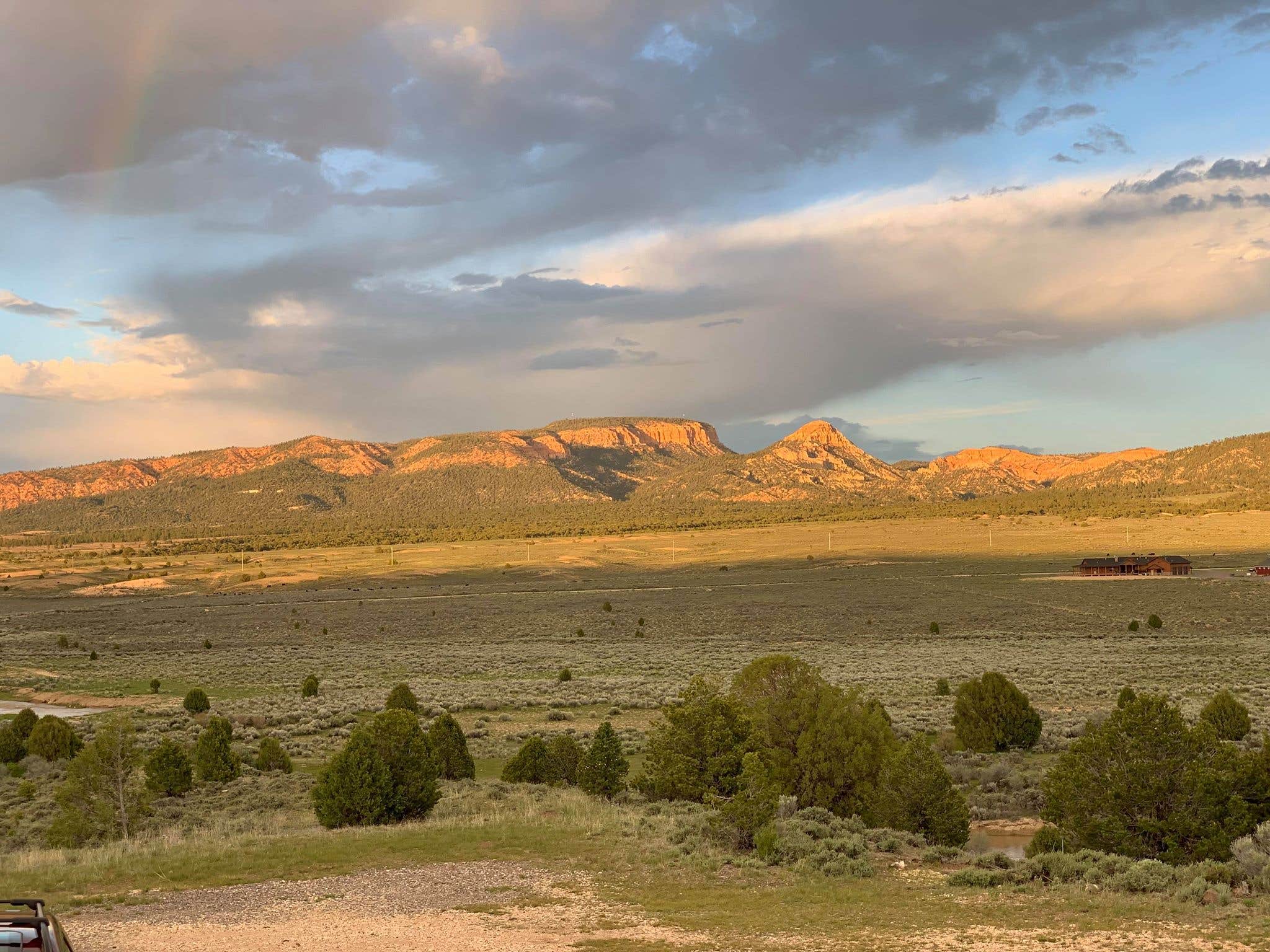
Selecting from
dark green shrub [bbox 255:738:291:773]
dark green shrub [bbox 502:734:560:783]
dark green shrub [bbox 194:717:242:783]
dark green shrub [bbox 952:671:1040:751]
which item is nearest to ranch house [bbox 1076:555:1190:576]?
dark green shrub [bbox 952:671:1040:751]

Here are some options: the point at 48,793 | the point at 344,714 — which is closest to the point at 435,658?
the point at 344,714

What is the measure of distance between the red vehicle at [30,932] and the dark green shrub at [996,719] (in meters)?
21.8

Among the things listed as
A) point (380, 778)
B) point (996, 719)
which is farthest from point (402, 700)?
point (996, 719)

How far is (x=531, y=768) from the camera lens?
21125 millimetres

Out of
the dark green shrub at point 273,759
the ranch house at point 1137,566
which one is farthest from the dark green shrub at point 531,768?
the ranch house at point 1137,566

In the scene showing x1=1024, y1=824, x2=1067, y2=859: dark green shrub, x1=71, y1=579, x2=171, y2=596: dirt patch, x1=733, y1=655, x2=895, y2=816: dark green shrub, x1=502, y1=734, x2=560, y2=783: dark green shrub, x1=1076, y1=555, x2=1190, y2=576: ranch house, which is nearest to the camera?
x1=1024, y1=824, x2=1067, y2=859: dark green shrub

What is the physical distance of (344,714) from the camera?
31.8 m

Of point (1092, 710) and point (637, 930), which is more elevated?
point (637, 930)

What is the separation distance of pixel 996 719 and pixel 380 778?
48.2 ft

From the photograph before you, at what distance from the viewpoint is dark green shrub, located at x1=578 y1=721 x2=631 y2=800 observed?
760 inches

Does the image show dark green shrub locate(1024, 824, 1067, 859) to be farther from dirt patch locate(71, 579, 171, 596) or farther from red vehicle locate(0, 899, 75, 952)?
dirt patch locate(71, 579, 171, 596)

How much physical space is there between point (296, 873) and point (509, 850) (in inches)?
115

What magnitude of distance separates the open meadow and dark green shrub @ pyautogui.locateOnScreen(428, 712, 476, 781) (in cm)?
97

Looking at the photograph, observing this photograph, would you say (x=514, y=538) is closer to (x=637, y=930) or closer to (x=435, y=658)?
(x=435, y=658)
